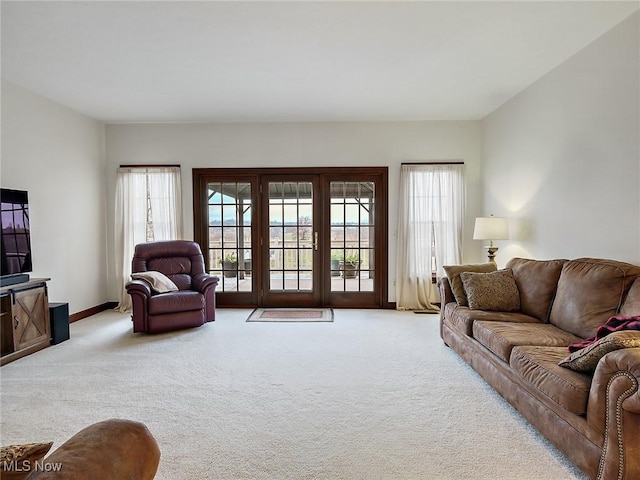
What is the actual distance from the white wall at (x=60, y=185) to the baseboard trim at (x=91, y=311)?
0.07 m

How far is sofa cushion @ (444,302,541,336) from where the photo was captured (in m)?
3.22

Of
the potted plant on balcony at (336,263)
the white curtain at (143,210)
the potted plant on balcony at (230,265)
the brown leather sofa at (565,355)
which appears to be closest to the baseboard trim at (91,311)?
the white curtain at (143,210)

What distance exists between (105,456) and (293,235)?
4.85 m

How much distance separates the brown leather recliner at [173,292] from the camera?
4.33 metres

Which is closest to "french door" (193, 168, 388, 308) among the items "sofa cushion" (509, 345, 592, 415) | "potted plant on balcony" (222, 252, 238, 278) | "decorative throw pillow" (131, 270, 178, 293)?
"potted plant on balcony" (222, 252, 238, 278)

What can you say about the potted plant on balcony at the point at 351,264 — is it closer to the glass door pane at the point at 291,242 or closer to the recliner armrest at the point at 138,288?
the glass door pane at the point at 291,242

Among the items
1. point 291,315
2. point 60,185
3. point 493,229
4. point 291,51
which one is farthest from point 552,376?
point 60,185

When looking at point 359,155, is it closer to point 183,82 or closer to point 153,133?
point 183,82

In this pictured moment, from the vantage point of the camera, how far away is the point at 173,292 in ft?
15.1

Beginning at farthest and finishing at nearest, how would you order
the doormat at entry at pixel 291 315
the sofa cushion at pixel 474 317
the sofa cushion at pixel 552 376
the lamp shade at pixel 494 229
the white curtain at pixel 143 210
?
the white curtain at pixel 143 210 → the doormat at entry at pixel 291 315 → the lamp shade at pixel 494 229 → the sofa cushion at pixel 474 317 → the sofa cushion at pixel 552 376

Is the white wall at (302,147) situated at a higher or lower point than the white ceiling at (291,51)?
lower

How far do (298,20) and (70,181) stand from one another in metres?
3.89

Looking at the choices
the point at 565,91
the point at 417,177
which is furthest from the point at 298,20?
the point at 417,177

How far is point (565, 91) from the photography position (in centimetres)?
362
